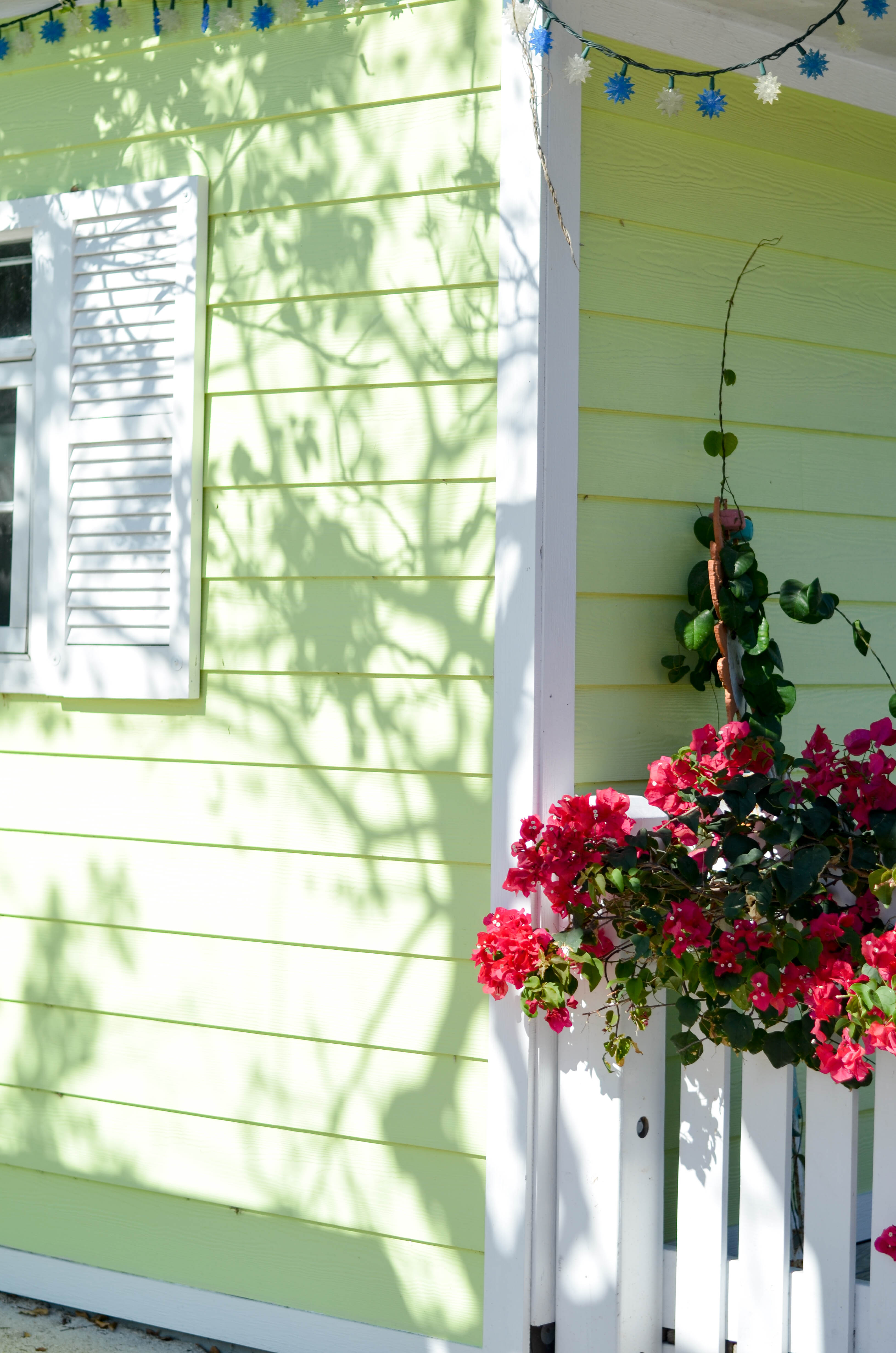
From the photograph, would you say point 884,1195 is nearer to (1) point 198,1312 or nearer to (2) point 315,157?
(1) point 198,1312

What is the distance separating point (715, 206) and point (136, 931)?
1.98 meters

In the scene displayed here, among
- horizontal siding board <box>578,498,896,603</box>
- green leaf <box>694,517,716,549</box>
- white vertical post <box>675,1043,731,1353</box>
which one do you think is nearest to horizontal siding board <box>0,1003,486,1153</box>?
white vertical post <box>675,1043,731,1353</box>

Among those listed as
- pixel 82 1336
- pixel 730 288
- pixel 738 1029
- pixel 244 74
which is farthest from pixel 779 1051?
pixel 244 74

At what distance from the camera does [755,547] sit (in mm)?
2906

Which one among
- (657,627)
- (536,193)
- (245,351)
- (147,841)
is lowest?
(147,841)

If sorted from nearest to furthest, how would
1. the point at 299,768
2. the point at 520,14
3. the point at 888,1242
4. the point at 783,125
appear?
the point at 888,1242
the point at 520,14
the point at 299,768
the point at 783,125

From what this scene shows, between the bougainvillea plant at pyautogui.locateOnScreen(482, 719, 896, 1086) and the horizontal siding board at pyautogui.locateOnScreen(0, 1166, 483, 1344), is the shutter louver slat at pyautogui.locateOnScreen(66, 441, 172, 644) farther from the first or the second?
the horizontal siding board at pyautogui.locateOnScreen(0, 1166, 483, 1344)

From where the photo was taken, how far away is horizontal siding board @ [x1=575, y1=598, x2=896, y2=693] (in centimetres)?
268

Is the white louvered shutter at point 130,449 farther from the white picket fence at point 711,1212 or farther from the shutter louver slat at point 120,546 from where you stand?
the white picket fence at point 711,1212

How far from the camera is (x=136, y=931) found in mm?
3018

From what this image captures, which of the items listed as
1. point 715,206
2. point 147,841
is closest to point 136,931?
point 147,841

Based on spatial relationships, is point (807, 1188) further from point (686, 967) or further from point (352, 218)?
point (352, 218)

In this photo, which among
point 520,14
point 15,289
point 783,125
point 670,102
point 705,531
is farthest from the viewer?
point 15,289

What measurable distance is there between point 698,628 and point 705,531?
0.67 feet
